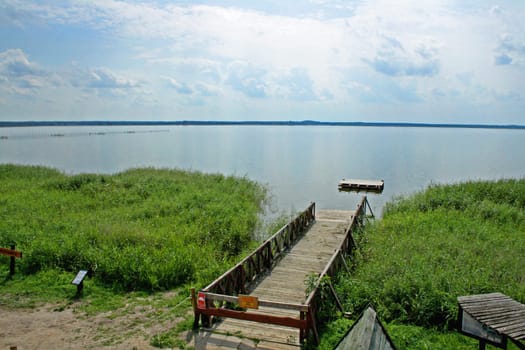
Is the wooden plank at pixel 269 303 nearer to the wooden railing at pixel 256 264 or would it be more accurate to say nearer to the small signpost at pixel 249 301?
the small signpost at pixel 249 301

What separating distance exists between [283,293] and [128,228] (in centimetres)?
786

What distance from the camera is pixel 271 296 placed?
463 inches

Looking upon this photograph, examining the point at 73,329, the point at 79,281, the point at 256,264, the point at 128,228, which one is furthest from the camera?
the point at 128,228

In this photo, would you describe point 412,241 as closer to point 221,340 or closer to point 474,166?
point 221,340

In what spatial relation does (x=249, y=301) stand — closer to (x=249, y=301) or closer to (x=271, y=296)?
(x=249, y=301)

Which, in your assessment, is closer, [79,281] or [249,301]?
[249,301]

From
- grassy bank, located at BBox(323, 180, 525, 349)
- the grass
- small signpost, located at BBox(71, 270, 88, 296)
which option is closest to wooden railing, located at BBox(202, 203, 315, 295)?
the grass

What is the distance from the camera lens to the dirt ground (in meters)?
9.27

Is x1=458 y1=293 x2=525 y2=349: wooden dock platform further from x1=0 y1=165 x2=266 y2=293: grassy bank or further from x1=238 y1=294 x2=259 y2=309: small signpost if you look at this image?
x1=0 y1=165 x2=266 y2=293: grassy bank

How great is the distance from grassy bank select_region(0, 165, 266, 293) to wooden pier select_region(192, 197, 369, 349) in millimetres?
1515

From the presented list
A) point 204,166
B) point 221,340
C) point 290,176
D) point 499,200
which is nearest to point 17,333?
point 221,340

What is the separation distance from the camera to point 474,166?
60.5 m

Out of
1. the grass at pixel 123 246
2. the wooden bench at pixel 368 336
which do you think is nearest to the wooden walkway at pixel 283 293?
the grass at pixel 123 246

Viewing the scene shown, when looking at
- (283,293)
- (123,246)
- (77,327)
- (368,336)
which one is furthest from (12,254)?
(368,336)
